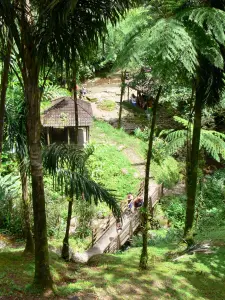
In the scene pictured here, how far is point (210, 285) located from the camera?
7.45m

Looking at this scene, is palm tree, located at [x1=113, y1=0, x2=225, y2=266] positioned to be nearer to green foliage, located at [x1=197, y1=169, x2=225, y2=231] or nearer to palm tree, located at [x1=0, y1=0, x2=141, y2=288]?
palm tree, located at [x1=0, y1=0, x2=141, y2=288]

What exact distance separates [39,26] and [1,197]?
19.1ft

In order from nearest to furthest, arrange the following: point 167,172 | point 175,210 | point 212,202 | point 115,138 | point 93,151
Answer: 1. point 93,151
2. point 175,210
3. point 212,202
4. point 167,172
5. point 115,138

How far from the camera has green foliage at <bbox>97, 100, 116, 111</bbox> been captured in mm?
27141

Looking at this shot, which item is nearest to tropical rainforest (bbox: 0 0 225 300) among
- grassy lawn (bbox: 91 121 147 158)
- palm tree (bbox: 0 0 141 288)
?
palm tree (bbox: 0 0 141 288)

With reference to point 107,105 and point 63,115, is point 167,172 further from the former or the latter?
point 107,105

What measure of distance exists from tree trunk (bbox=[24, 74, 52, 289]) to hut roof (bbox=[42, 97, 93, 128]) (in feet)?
43.5

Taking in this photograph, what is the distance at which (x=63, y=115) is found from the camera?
60.6 ft

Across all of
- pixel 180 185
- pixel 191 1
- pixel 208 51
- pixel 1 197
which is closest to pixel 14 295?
pixel 1 197

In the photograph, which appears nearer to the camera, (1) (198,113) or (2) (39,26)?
(2) (39,26)

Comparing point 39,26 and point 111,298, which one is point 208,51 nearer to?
point 39,26

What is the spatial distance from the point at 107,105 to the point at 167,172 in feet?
32.4

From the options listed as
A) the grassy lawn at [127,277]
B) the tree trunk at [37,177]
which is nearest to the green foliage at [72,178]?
the tree trunk at [37,177]

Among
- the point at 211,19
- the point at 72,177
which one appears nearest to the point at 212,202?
the point at 72,177
